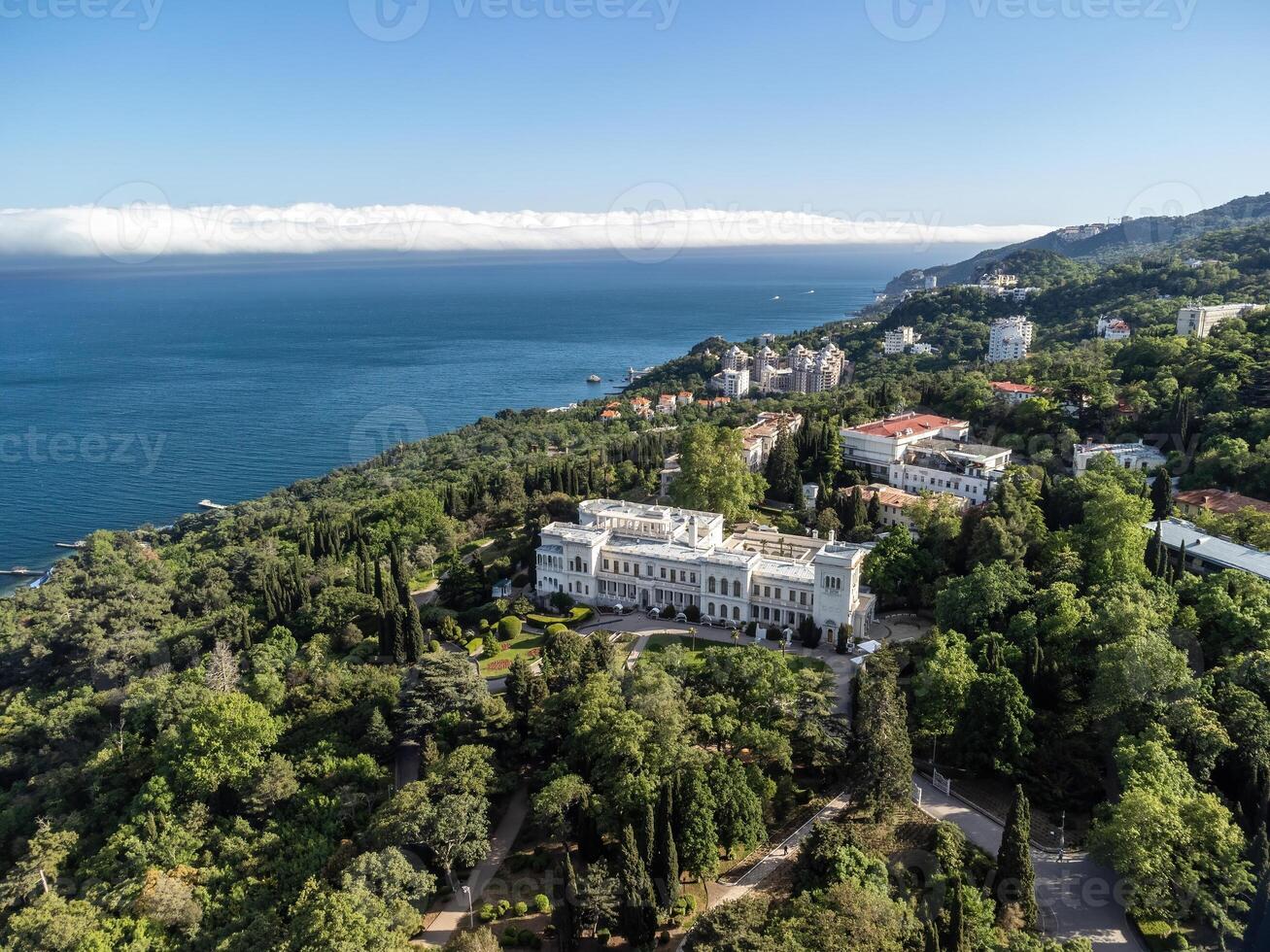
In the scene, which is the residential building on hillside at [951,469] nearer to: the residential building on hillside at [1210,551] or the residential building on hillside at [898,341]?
the residential building on hillside at [1210,551]

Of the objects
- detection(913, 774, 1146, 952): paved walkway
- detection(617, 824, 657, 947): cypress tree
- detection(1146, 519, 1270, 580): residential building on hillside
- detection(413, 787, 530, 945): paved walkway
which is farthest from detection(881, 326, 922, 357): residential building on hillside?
detection(617, 824, 657, 947): cypress tree

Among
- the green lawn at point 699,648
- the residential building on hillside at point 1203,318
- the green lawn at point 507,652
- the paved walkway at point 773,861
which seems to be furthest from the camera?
the residential building on hillside at point 1203,318

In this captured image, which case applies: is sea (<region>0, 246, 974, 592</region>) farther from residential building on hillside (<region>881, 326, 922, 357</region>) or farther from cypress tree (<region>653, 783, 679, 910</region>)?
cypress tree (<region>653, 783, 679, 910</region>)

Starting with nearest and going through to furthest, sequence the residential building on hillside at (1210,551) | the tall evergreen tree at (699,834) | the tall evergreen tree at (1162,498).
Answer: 1. the tall evergreen tree at (699,834)
2. the residential building on hillside at (1210,551)
3. the tall evergreen tree at (1162,498)

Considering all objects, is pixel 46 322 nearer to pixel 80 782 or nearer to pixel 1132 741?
pixel 80 782

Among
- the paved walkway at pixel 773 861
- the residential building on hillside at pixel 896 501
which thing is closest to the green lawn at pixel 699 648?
the paved walkway at pixel 773 861

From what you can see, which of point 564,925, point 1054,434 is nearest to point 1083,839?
point 564,925
